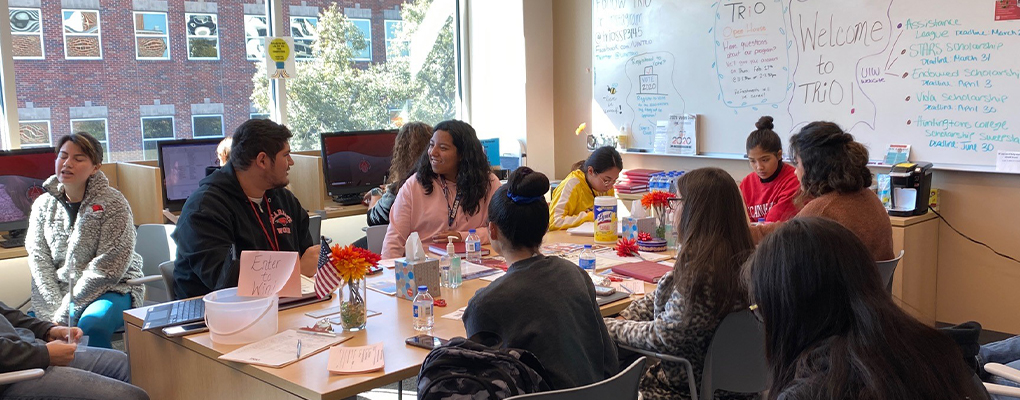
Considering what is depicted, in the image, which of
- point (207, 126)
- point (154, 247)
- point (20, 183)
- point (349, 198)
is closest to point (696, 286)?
point (154, 247)

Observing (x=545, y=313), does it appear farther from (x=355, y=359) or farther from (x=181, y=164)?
(x=181, y=164)

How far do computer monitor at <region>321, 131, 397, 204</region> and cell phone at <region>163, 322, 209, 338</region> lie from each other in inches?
122

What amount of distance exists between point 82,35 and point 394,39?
2.32 metres

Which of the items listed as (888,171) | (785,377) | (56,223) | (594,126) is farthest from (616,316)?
(594,126)

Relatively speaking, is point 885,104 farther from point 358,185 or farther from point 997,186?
point 358,185

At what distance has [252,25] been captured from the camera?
18.2ft

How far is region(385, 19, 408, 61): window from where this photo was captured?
6.36 metres

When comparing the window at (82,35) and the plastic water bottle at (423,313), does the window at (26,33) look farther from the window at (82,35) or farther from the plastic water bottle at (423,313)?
the plastic water bottle at (423,313)

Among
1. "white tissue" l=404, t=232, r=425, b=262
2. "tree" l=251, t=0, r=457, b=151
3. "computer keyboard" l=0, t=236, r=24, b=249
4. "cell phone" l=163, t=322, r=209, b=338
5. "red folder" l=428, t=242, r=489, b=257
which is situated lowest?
"cell phone" l=163, t=322, r=209, b=338

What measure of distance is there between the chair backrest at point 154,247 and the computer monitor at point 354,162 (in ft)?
4.46

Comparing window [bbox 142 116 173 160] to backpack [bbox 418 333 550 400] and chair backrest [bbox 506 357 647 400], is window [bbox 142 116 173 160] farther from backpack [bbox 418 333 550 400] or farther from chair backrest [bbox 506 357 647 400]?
chair backrest [bbox 506 357 647 400]

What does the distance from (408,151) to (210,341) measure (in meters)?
2.22

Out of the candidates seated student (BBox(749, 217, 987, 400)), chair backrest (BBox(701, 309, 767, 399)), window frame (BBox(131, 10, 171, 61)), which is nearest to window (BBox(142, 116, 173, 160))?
window frame (BBox(131, 10, 171, 61))

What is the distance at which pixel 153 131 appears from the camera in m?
5.20
